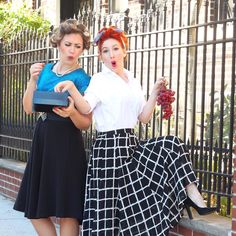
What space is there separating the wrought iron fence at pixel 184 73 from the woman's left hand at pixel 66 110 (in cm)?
125

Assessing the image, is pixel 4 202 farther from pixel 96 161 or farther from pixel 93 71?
pixel 96 161

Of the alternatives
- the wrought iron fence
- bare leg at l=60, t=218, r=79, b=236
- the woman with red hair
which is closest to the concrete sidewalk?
the wrought iron fence

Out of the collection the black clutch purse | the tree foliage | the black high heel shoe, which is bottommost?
the black high heel shoe

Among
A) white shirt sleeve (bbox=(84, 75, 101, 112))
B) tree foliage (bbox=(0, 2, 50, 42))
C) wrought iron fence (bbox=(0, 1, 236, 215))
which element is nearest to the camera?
white shirt sleeve (bbox=(84, 75, 101, 112))

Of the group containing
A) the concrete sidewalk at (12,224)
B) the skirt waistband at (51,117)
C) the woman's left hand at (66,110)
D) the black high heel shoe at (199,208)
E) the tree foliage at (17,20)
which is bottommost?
the concrete sidewalk at (12,224)

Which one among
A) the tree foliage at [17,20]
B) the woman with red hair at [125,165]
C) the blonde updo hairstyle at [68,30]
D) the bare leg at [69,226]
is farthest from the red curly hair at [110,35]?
the tree foliage at [17,20]

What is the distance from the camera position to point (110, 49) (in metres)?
4.24

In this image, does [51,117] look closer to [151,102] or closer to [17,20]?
[151,102]

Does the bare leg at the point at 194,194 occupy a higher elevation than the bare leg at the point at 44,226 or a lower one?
higher

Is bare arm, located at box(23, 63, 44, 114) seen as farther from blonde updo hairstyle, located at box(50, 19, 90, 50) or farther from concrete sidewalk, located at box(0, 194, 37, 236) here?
concrete sidewalk, located at box(0, 194, 37, 236)

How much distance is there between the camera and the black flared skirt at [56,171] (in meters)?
4.45

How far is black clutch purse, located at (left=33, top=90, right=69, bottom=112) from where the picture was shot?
4.04 meters

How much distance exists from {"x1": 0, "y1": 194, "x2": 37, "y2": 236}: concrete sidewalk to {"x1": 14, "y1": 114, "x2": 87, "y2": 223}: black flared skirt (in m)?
1.78

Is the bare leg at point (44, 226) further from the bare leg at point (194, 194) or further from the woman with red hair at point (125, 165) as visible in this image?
the bare leg at point (194, 194)
